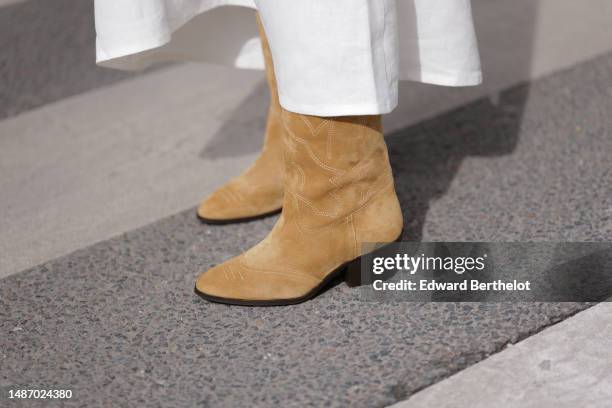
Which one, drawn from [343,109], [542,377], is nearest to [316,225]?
[343,109]

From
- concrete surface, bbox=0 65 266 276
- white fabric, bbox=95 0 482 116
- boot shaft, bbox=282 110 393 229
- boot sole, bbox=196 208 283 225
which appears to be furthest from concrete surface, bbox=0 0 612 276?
boot shaft, bbox=282 110 393 229

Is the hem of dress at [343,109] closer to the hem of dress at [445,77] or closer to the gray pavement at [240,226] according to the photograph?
the hem of dress at [445,77]

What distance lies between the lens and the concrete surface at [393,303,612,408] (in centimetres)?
132

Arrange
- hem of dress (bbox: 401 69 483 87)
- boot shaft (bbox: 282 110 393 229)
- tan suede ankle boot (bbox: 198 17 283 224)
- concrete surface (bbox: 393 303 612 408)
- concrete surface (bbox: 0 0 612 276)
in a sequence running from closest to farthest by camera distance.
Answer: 1. concrete surface (bbox: 393 303 612 408)
2. boot shaft (bbox: 282 110 393 229)
3. hem of dress (bbox: 401 69 483 87)
4. tan suede ankle boot (bbox: 198 17 283 224)
5. concrete surface (bbox: 0 0 612 276)

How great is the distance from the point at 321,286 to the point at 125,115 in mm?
1103

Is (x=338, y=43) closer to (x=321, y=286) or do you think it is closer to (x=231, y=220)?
(x=321, y=286)

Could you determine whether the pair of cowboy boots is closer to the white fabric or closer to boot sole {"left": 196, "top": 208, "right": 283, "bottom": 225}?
the white fabric

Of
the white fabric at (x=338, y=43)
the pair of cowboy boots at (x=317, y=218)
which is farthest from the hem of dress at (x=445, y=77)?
the pair of cowboy boots at (x=317, y=218)

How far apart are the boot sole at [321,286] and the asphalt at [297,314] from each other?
0.02 meters

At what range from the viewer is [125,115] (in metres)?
2.46

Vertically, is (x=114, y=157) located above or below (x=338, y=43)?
below

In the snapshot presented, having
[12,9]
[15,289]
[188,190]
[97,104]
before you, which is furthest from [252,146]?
[12,9]

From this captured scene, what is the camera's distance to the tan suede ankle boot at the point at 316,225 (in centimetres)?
151

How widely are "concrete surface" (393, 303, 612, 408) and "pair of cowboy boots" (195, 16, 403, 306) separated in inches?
12.4
